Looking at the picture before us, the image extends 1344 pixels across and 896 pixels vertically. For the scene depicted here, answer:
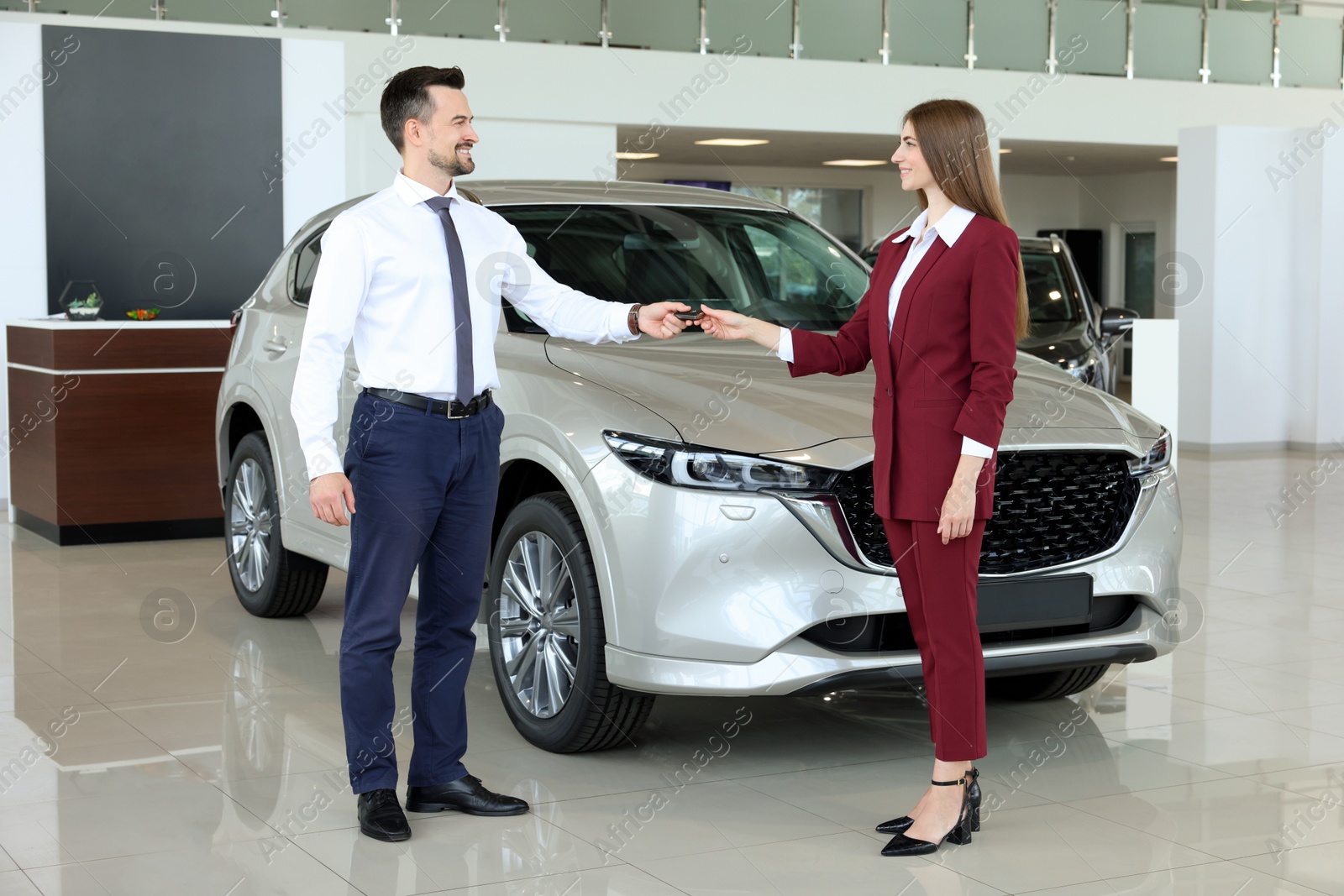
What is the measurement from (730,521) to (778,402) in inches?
16.1

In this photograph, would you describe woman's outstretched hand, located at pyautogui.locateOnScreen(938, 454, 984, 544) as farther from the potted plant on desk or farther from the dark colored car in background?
the dark colored car in background

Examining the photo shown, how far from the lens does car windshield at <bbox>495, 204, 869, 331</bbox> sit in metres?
4.56

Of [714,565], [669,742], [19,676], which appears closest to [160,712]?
[19,676]

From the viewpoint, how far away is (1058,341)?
9945mm

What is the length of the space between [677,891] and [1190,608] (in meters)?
3.73

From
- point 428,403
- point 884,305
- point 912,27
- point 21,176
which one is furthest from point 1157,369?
point 428,403

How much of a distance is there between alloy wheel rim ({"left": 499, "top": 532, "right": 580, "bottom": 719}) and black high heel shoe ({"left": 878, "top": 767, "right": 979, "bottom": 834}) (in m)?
0.89

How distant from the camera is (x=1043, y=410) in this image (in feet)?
12.8

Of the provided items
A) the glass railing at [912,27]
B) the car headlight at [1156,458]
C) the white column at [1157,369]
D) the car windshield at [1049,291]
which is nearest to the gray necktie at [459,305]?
the car headlight at [1156,458]

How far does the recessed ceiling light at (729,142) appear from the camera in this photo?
1678 centimetres

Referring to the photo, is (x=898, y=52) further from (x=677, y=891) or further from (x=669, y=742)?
(x=677, y=891)

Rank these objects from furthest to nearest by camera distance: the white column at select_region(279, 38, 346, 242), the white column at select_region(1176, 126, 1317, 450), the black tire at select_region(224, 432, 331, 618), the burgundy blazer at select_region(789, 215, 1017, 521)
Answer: the white column at select_region(1176, 126, 1317, 450) < the white column at select_region(279, 38, 346, 242) < the black tire at select_region(224, 432, 331, 618) < the burgundy blazer at select_region(789, 215, 1017, 521)

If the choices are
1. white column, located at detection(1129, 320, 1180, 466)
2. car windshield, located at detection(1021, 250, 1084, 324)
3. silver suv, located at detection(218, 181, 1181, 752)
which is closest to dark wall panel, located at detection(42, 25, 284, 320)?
silver suv, located at detection(218, 181, 1181, 752)

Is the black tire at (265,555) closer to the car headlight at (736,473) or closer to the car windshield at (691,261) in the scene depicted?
the car windshield at (691,261)
